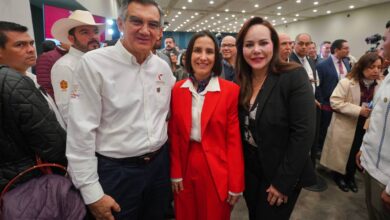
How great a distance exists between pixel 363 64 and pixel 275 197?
2.26 meters

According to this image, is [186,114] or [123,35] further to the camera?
[186,114]

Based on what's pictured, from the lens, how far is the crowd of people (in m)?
1.18

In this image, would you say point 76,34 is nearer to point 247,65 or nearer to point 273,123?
point 247,65

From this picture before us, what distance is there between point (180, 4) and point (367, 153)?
40.0 feet

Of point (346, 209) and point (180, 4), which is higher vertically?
point (180, 4)

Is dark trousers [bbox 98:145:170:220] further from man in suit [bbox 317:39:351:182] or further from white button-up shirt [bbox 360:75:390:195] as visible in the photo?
man in suit [bbox 317:39:351:182]

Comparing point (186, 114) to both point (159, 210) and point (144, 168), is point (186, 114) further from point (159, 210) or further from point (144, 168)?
point (159, 210)

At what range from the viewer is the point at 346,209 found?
8.86 ft

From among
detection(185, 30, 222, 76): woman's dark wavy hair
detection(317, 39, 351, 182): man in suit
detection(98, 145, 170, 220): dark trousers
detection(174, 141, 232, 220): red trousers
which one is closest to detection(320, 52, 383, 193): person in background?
detection(317, 39, 351, 182): man in suit

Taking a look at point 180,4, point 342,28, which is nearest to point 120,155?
point 180,4

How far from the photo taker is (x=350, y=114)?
280cm

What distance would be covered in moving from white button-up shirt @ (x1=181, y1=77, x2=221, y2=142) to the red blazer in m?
0.03

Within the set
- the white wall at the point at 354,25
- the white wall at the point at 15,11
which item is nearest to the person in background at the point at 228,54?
the white wall at the point at 15,11

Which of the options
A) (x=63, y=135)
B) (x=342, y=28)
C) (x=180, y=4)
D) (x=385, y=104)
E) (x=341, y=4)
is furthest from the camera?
(x=342, y=28)
